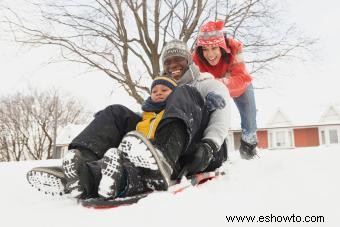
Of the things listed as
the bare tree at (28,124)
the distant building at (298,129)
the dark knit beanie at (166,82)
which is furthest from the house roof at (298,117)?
the dark knit beanie at (166,82)

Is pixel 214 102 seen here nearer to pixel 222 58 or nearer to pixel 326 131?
pixel 222 58

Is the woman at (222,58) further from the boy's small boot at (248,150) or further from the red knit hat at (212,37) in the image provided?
the boy's small boot at (248,150)

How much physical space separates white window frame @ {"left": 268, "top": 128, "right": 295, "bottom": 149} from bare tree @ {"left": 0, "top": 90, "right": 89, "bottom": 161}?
1846 cm

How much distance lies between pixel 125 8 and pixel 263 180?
32.0ft

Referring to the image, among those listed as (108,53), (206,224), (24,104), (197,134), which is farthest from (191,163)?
(24,104)

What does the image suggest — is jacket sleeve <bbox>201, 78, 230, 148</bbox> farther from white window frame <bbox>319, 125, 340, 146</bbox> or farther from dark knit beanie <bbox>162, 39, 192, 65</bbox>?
white window frame <bbox>319, 125, 340, 146</bbox>

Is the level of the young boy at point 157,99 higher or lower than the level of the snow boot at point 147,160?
higher

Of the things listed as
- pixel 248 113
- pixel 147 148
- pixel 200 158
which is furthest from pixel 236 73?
pixel 147 148

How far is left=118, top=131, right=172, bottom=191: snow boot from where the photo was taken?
136cm

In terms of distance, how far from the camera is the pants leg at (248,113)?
331cm

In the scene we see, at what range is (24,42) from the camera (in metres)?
9.62

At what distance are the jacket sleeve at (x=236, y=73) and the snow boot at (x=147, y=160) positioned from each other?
158 centimetres

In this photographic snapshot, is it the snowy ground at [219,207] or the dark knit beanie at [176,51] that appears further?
the dark knit beanie at [176,51]

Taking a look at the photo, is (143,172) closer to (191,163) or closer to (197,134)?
(191,163)
